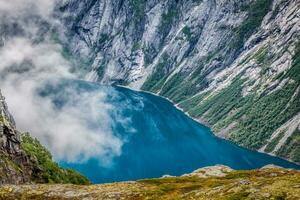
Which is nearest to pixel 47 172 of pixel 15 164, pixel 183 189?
pixel 15 164

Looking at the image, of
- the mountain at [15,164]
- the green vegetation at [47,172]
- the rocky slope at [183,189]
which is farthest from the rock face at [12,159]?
the rocky slope at [183,189]

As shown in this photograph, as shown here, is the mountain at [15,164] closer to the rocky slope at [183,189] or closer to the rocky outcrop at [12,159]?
the rocky outcrop at [12,159]

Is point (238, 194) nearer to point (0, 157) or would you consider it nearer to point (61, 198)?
point (61, 198)

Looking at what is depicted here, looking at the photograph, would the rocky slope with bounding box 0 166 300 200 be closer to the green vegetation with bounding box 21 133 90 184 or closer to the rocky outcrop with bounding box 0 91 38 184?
the rocky outcrop with bounding box 0 91 38 184

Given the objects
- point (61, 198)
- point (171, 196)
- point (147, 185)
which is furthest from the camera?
point (147, 185)

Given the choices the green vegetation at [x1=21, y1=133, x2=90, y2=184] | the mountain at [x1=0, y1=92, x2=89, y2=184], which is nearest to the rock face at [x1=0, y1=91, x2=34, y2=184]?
the mountain at [x1=0, y1=92, x2=89, y2=184]

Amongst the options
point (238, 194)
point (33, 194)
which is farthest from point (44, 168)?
point (238, 194)
